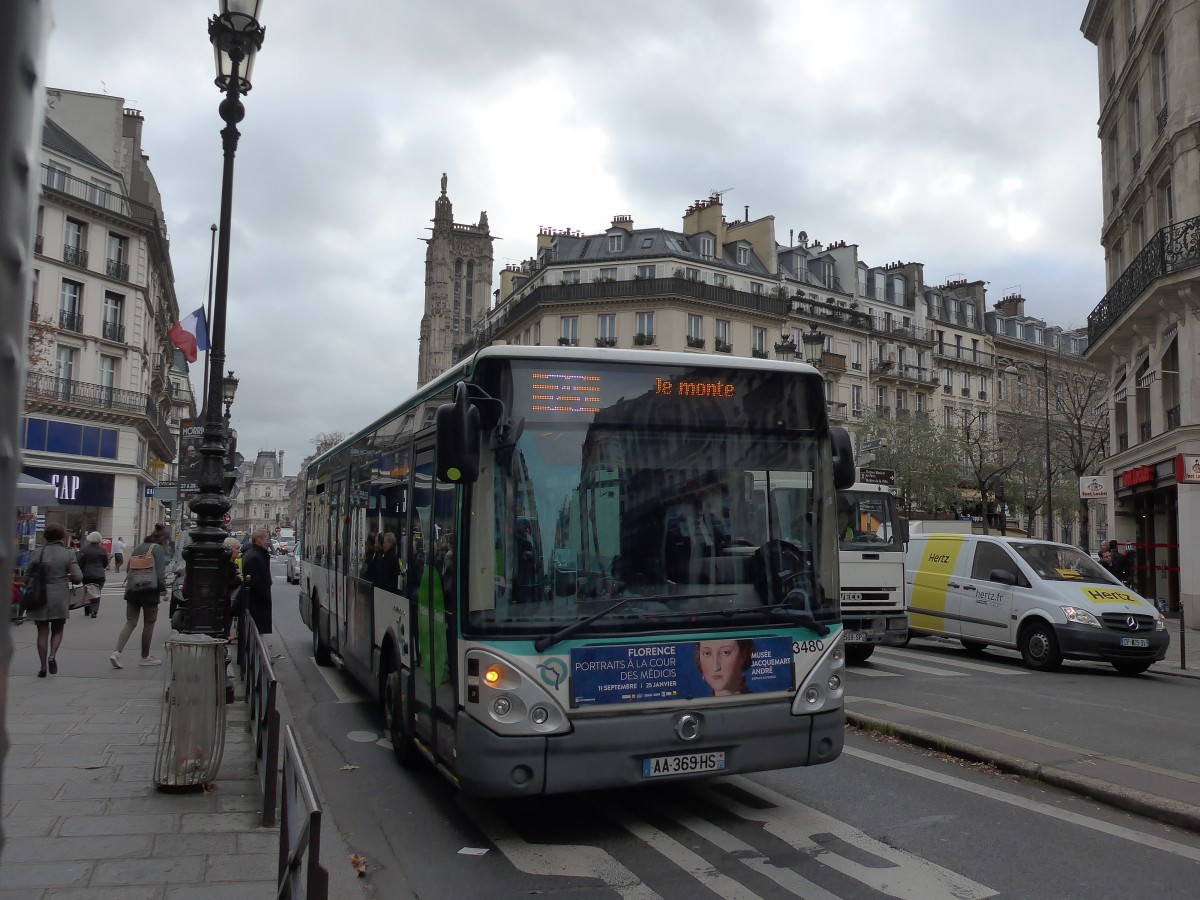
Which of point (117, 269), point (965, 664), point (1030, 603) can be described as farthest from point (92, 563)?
point (117, 269)

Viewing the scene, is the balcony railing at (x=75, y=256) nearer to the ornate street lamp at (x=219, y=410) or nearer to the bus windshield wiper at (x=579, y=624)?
the ornate street lamp at (x=219, y=410)

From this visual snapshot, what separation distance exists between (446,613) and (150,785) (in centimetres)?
252

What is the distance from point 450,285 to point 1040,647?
355 feet

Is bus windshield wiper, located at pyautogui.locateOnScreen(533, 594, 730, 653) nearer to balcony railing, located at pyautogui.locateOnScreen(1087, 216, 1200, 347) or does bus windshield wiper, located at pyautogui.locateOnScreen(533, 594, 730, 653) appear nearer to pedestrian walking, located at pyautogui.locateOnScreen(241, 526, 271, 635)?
pedestrian walking, located at pyautogui.locateOnScreen(241, 526, 271, 635)

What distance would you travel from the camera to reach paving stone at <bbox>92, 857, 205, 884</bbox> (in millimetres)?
4895

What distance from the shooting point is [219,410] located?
35.0 ft

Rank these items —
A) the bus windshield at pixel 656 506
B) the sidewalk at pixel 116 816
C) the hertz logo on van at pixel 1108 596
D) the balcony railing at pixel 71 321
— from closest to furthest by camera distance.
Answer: the sidewalk at pixel 116 816
the bus windshield at pixel 656 506
the hertz logo on van at pixel 1108 596
the balcony railing at pixel 71 321

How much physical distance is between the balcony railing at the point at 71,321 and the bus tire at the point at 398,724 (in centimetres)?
4225

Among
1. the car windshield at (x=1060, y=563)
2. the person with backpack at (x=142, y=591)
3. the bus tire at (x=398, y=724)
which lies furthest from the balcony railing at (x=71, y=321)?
the bus tire at (x=398, y=724)

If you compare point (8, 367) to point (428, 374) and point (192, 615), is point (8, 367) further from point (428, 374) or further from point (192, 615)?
point (428, 374)

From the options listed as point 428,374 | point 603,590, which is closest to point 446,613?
point 603,590

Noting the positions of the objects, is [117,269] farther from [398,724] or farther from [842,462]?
[842,462]

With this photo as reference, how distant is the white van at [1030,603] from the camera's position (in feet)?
43.7

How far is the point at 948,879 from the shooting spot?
523 cm
